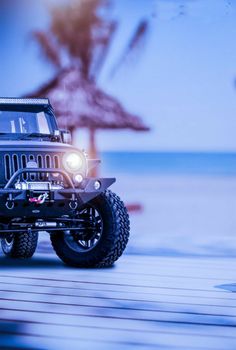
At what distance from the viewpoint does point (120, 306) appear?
3.93m

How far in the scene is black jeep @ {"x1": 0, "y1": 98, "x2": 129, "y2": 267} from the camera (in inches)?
201

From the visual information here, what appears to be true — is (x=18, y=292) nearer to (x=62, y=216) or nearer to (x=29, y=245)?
(x=62, y=216)

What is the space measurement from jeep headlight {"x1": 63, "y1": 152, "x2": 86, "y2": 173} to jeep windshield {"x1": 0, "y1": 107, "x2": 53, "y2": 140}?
1.61ft

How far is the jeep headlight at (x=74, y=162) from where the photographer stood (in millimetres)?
5298

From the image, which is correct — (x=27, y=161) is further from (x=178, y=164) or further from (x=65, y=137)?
(x=178, y=164)

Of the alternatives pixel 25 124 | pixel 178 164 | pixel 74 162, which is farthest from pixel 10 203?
pixel 178 164

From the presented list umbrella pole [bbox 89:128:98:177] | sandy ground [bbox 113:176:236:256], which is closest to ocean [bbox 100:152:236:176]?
sandy ground [bbox 113:176:236:256]

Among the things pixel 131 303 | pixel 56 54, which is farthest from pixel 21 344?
pixel 56 54

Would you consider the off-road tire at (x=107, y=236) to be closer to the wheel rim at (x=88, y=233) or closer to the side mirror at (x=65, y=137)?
the wheel rim at (x=88, y=233)

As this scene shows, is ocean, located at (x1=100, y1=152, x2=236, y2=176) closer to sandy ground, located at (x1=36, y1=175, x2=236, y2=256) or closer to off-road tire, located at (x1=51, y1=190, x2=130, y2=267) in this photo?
sandy ground, located at (x1=36, y1=175, x2=236, y2=256)

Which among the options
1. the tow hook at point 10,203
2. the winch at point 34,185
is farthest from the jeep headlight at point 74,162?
the tow hook at point 10,203

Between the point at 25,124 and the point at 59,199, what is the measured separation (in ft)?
2.75

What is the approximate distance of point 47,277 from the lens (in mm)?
4941

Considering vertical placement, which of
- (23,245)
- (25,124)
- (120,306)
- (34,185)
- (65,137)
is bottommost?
(120,306)
